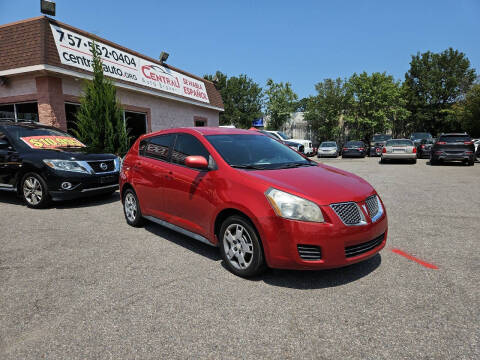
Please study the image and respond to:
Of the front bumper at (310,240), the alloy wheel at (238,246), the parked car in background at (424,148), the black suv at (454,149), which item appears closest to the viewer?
the front bumper at (310,240)

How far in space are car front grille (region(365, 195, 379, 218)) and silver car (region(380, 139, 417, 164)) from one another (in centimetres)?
1579

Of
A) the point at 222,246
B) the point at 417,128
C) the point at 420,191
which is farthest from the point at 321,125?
the point at 222,246

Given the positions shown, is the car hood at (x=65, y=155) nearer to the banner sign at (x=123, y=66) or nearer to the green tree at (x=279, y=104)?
the banner sign at (x=123, y=66)

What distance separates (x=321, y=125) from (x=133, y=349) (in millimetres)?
37666

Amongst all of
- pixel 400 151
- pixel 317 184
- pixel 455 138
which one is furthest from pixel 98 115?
pixel 455 138

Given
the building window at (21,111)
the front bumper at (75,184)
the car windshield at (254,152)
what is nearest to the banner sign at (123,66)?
the building window at (21,111)

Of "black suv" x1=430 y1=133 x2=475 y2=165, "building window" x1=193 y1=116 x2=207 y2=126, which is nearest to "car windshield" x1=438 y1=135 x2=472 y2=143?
"black suv" x1=430 y1=133 x2=475 y2=165

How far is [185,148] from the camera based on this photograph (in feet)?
14.1

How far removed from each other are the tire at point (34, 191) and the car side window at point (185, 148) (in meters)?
3.80

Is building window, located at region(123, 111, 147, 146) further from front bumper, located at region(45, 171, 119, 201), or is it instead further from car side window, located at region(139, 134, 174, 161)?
car side window, located at region(139, 134, 174, 161)

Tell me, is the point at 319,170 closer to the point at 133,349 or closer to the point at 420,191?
the point at 133,349

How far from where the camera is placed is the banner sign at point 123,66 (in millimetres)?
11258

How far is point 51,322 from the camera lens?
8.51 feet

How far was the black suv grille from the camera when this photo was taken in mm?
7011
